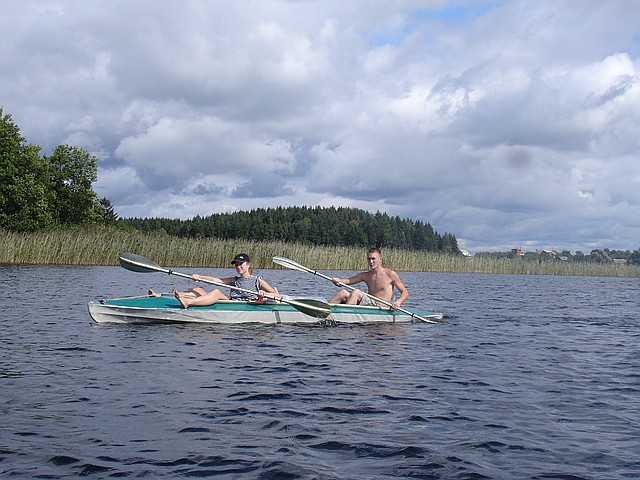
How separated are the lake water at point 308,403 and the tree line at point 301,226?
3183 inches

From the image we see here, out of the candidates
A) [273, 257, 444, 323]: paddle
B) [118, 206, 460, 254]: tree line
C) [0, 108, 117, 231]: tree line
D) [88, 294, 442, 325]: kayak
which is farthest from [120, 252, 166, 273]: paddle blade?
[118, 206, 460, 254]: tree line

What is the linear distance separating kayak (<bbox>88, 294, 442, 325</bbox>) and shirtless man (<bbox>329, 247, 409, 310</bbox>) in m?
0.31

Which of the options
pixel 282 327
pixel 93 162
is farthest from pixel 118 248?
pixel 282 327

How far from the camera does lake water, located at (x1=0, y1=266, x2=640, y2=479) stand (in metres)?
4.96

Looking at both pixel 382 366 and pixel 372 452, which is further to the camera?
pixel 382 366

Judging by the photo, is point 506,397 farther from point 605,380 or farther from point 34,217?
point 34,217

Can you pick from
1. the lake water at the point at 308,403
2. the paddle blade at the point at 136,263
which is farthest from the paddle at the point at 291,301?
the lake water at the point at 308,403

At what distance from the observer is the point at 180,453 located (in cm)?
504

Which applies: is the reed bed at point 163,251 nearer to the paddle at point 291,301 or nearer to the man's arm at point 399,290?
the paddle at point 291,301

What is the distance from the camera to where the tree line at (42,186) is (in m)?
38.8

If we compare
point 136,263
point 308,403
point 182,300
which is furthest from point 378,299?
point 308,403

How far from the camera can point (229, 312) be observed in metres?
12.4

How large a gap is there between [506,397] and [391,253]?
115 feet

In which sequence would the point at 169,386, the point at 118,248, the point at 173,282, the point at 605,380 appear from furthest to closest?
the point at 118,248 < the point at 173,282 < the point at 605,380 < the point at 169,386
